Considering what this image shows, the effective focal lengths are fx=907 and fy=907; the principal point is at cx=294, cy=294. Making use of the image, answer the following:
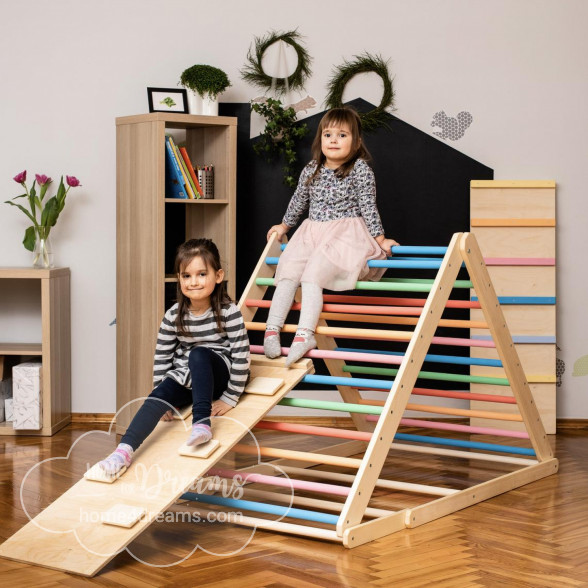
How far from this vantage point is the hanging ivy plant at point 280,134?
459cm

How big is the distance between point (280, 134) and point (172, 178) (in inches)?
25.2

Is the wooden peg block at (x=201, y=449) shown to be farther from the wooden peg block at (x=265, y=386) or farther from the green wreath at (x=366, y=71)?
the green wreath at (x=366, y=71)

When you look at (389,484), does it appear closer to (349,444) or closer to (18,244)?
(349,444)

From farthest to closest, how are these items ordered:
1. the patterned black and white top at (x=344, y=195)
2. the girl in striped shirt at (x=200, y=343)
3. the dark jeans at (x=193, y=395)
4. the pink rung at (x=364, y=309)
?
Answer: the patterned black and white top at (x=344, y=195)
the pink rung at (x=364, y=309)
the girl in striped shirt at (x=200, y=343)
the dark jeans at (x=193, y=395)

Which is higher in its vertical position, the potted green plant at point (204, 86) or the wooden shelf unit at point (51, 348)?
the potted green plant at point (204, 86)

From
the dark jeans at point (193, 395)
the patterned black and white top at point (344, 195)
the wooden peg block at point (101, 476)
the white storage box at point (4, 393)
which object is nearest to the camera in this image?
the wooden peg block at point (101, 476)

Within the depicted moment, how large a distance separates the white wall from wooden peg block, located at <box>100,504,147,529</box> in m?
2.43

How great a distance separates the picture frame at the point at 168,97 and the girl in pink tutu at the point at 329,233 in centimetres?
108

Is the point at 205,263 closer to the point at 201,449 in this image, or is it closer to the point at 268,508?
the point at 201,449

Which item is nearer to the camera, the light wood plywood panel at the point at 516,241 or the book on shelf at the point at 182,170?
the book on shelf at the point at 182,170

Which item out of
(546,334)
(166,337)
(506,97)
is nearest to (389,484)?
(166,337)

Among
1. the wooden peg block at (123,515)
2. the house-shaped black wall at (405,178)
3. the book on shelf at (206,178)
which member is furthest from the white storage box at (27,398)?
the wooden peg block at (123,515)

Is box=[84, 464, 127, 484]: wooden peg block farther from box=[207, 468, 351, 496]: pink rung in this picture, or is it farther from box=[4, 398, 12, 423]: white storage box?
box=[4, 398, 12, 423]: white storage box

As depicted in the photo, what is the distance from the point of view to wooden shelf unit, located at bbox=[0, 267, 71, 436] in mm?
4344
